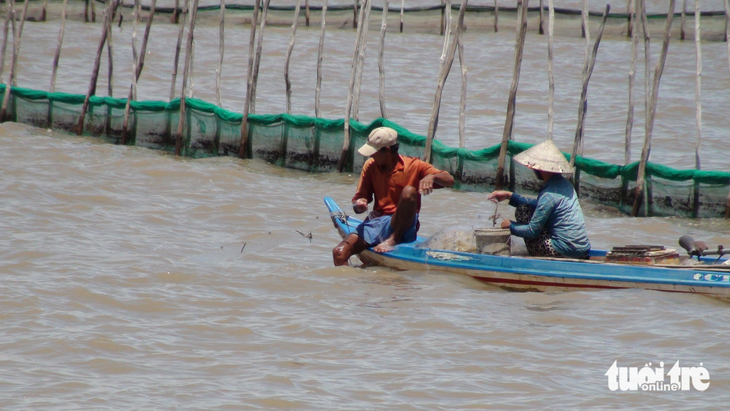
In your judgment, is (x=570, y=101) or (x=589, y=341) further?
(x=570, y=101)

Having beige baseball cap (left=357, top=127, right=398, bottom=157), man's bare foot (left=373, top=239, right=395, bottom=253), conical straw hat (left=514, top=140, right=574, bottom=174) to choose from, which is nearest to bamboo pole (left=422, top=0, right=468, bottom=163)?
man's bare foot (left=373, top=239, right=395, bottom=253)

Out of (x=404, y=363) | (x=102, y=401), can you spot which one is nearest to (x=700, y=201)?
(x=404, y=363)

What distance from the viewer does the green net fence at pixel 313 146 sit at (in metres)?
8.26

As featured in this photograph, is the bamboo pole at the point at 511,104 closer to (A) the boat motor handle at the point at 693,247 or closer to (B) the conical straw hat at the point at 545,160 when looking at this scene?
(B) the conical straw hat at the point at 545,160

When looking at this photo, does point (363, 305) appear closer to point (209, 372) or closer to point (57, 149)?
point (209, 372)

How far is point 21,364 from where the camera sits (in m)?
4.00

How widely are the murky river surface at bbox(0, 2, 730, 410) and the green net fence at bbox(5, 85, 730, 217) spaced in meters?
0.23

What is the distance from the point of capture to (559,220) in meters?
5.54

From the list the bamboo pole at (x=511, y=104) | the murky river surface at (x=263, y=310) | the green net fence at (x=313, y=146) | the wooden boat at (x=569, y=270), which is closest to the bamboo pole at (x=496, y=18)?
the murky river surface at (x=263, y=310)

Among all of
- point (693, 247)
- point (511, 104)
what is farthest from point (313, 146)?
point (693, 247)

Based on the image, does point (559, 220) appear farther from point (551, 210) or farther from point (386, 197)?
point (386, 197)

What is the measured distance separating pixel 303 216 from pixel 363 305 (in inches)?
116

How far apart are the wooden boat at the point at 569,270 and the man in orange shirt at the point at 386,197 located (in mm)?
131

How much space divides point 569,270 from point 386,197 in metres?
1.49
